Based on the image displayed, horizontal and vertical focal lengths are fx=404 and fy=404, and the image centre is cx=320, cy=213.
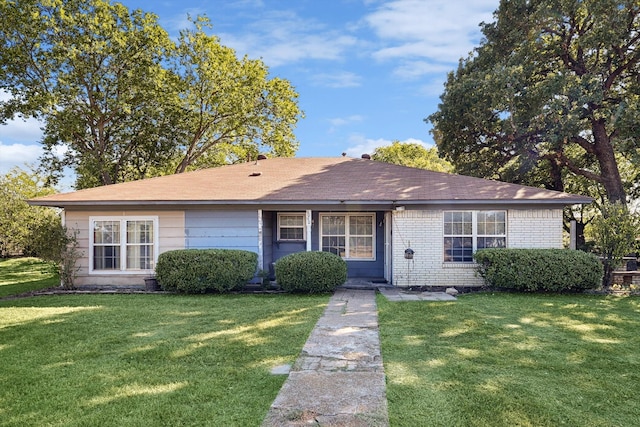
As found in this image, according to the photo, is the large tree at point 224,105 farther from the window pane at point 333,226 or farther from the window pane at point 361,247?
the window pane at point 361,247

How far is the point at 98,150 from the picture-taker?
2133 centimetres

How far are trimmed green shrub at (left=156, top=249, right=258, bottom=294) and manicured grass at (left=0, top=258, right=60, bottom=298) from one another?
4441mm

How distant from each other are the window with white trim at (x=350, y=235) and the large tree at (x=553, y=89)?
812 centimetres

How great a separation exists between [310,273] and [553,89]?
12177 millimetres

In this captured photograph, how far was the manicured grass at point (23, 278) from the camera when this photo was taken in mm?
11867

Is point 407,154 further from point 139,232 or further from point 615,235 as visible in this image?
point 139,232

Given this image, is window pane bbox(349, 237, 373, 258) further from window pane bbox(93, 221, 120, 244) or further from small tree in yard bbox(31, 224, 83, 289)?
small tree in yard bbox(31, 224, 83, 289)

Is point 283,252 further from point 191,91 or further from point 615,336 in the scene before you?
point 191,91

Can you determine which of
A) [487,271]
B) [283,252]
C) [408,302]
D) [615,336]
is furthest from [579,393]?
[283,252]

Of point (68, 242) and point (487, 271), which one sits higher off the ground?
point (68, 242)

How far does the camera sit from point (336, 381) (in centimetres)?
416

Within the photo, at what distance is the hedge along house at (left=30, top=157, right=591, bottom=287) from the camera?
11016 millimetres

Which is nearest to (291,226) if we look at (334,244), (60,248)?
(334,244)

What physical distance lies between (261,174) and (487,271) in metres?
7.87
